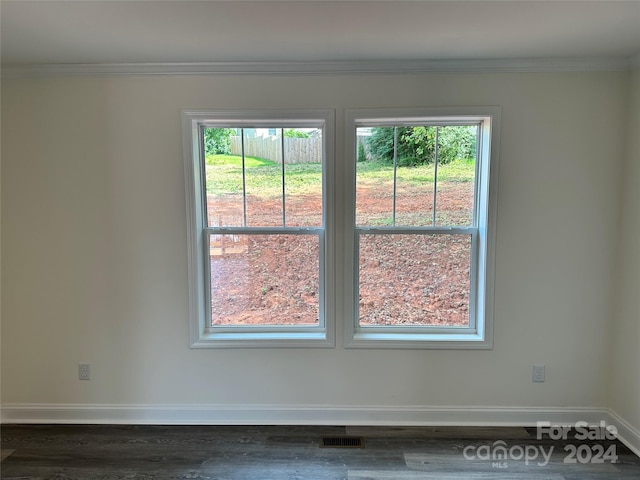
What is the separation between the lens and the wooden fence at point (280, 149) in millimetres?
2326

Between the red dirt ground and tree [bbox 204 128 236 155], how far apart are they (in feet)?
1.13

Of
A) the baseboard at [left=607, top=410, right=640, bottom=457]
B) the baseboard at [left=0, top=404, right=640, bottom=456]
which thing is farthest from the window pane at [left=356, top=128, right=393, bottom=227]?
the baseboard at [left=607, top=410, right=640, bottom=457]

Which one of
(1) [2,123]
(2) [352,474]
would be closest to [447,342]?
(2) [352,474]

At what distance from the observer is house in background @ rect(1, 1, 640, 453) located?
6.94ft

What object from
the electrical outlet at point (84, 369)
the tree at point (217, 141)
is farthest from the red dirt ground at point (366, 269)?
the electrical outlet at point (84, 369)

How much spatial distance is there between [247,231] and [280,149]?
59 centimetres

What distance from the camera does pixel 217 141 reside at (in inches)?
92.4

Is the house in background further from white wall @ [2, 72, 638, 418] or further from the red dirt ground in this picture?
the red dirt ground

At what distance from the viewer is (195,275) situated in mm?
2293

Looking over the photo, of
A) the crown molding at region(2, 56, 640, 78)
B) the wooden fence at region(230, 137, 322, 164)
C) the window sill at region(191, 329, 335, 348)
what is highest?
the crown molding at region(2, 56, 640, 78)

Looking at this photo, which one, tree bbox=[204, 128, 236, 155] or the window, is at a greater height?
tree bbox=[204, 128, 236, 155]

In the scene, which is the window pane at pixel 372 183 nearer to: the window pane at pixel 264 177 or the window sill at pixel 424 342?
the window pane at pixel 264 177

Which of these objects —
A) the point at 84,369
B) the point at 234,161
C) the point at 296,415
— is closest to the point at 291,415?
the point at 296,415

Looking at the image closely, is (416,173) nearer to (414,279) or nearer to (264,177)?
(414,279)
